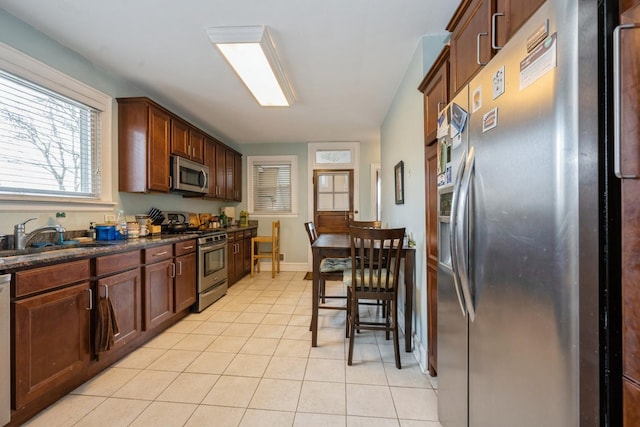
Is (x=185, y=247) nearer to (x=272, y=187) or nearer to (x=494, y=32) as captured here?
(x=272, y=187)

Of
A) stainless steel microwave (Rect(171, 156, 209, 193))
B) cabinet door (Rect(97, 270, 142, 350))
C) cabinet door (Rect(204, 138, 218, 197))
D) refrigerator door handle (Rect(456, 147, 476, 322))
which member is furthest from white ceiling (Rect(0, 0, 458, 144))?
cabinet door (Rect(97, 270, 142, 350))

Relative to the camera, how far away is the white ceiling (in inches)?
72.5

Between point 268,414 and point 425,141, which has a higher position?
point 425,141

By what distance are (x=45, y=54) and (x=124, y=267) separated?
1750mm

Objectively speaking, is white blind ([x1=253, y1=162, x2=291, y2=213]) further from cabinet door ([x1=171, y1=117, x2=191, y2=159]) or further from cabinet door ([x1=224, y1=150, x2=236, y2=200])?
cabinet door ([x1=171, y1=117, x2=191, y2=159])

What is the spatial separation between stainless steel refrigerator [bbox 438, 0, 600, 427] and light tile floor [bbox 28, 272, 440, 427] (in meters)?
0.70

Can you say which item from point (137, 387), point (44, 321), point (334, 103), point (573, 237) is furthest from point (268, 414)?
point (334, 103)

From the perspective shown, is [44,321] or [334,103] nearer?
[44,321]

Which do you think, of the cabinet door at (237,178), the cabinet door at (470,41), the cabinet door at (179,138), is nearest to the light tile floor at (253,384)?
the cabinet door at (470,41)

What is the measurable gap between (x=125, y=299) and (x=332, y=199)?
379cm

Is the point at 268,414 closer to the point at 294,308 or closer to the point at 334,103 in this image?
the point at 294,308

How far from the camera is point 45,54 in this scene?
2121 millimetres

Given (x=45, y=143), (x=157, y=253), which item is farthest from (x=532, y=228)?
(x=45, y=143)

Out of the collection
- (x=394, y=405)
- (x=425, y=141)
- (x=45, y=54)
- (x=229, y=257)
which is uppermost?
(x=45, y=54)
